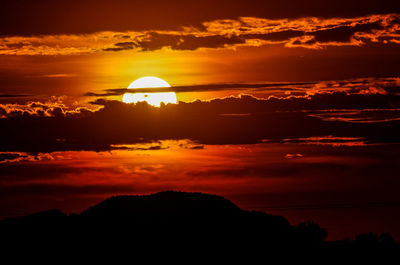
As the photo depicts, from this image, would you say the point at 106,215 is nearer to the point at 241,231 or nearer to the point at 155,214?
the point at 155,214

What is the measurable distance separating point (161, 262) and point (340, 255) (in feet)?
137

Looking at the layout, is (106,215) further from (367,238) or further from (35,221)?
(367,238)

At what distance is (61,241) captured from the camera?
547 ft

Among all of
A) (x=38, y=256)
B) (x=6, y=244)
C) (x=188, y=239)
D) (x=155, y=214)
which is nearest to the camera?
(x=38, y=256)

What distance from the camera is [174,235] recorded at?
174375 millimetres

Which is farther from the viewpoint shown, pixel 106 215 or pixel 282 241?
pixel 106 215

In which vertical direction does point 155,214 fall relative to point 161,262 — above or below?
above

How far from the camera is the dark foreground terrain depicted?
161625 mm

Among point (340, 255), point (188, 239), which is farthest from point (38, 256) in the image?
point (340, 255)

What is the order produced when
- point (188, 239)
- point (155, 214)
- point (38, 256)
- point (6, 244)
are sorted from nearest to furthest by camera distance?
point (38, 256), point (6, 244), point (188, 239), point (155, 214)

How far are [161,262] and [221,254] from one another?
14.1 metres

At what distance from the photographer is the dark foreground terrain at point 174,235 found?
162 metres

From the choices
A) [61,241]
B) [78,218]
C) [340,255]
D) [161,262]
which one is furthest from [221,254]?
[78,218]

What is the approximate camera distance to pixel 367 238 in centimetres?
17675
